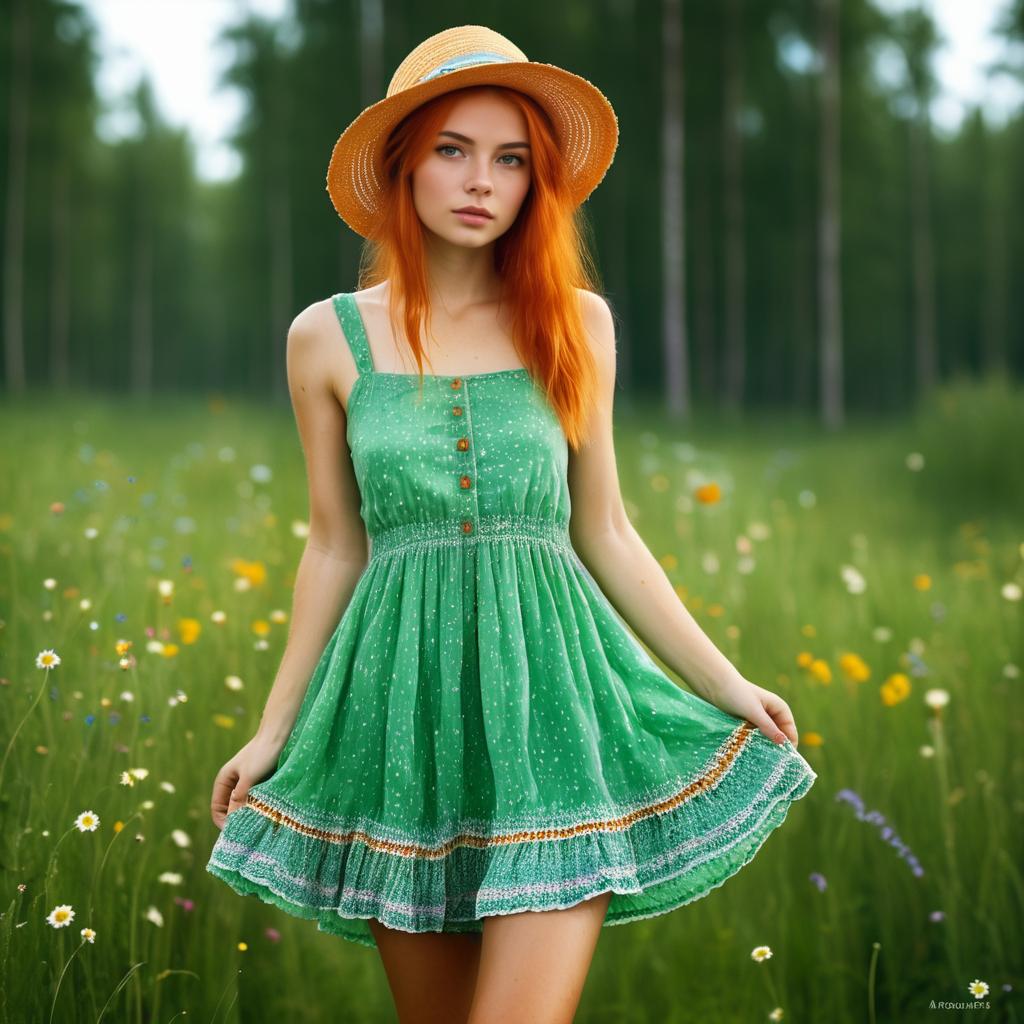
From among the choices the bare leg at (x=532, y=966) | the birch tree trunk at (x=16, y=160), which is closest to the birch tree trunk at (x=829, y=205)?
the birch tree trunk at (x=16, y=160)

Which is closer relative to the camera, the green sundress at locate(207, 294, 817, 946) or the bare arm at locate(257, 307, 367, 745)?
the green sundress at locate(207, 294, 817, 946)

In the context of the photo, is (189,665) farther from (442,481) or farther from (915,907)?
(915,907)

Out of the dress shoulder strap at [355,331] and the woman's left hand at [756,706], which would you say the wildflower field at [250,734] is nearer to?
the woman's left hand at [756,706]

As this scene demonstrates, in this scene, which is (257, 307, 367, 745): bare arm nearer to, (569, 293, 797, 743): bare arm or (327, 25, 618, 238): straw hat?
(327, 25, 618, 238): straw hat

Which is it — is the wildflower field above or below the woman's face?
below

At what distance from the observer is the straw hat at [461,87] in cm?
233

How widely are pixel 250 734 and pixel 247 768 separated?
4.08 ft

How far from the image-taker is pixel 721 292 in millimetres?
23859

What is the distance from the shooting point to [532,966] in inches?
78.2

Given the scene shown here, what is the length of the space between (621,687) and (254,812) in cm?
67

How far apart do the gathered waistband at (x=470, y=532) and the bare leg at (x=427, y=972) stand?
2.17ft

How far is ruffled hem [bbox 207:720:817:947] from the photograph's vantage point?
210 cm

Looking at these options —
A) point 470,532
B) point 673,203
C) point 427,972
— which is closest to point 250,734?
point 427,972

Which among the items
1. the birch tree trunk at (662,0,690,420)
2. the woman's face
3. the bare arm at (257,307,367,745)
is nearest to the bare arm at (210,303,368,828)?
the bare arm at (257,307,367,745)
